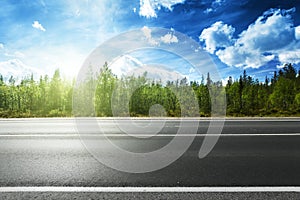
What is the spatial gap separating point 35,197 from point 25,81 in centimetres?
5007

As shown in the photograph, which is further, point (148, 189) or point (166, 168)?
point (166, 168)

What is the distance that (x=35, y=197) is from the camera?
10.1ft

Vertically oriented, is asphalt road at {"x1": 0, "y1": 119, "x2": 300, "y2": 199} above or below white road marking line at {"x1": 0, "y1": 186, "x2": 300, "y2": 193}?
above

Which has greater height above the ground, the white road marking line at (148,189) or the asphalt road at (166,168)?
the asphalt road at (166,168)

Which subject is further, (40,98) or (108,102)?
(40,98)

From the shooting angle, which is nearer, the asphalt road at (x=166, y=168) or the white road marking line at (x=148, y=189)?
the white road marking line at (x=148, y=189)

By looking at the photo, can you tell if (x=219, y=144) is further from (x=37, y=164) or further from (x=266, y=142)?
(x=37, y=164)

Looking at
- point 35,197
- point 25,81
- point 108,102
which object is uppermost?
point 25,81

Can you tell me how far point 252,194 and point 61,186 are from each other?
2881mm

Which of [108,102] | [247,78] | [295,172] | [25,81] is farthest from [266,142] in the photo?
[25,81]

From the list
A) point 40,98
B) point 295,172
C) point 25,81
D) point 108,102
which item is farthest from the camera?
point 25,81

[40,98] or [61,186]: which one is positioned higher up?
[40,98]

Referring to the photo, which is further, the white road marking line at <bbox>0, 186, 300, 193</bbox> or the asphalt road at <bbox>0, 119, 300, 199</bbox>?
the asphalt road at <bbox>0, 119, 300, 199</bbox>

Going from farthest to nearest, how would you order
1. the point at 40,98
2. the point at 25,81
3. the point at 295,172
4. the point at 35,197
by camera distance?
the point at 25,81
the point at 40,98
the point at 295,172
the point at 35,197
